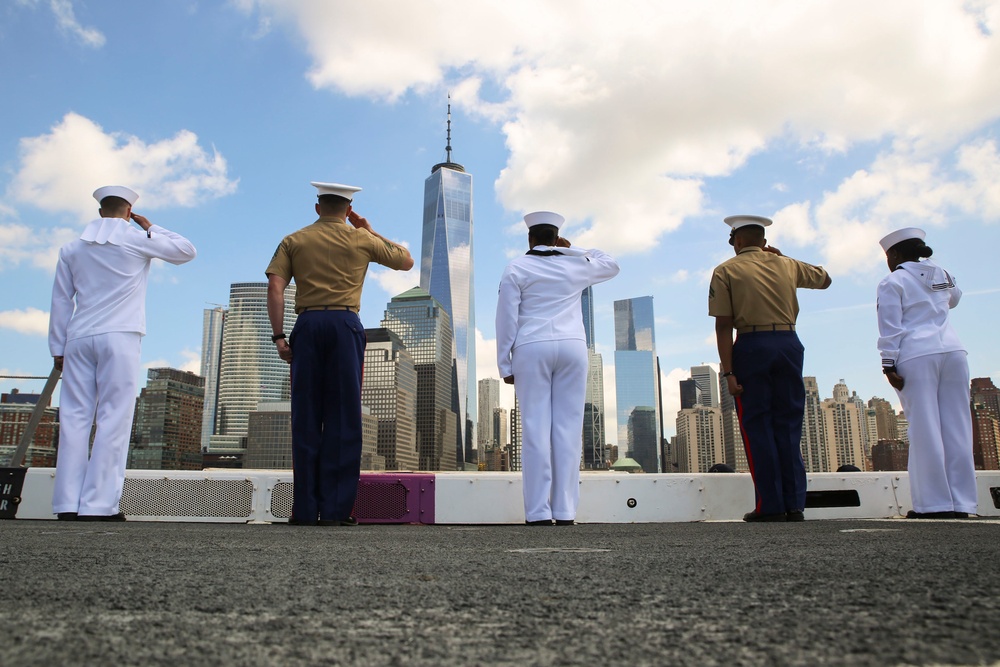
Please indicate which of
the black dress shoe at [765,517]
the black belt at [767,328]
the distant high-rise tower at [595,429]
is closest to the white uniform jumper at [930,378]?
the black belt at [767,328]

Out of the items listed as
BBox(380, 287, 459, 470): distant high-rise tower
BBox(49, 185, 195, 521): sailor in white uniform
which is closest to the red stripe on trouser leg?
BBox(49, 185, 195, 521): sailor in white uniform

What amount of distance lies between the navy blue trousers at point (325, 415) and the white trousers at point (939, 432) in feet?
12.1

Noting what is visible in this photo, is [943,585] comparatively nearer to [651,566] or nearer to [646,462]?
[651,566]

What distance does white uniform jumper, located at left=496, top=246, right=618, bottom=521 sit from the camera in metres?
4.65

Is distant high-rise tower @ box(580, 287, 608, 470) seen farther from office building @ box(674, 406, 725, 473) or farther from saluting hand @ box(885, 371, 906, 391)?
saluting hand @ box(885, 371, 906, 391)

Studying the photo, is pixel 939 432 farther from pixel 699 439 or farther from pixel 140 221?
pixel 699 439

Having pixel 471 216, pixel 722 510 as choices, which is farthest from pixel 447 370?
pixel 722 510

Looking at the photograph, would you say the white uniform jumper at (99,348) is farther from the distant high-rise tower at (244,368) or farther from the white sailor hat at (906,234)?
the distant high-rise tower at (244,368)

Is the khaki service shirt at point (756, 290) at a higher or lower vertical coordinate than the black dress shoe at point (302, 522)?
higher

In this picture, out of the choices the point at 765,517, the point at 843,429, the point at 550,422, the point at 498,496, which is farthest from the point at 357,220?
the point at 843,429

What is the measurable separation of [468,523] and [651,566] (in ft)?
12.8

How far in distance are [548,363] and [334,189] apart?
178 cm

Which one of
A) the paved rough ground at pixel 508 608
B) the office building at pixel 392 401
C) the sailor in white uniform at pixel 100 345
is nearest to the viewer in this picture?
the paved rough ground at pixel 508 608

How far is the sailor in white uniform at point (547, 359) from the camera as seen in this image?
15.3 ft
